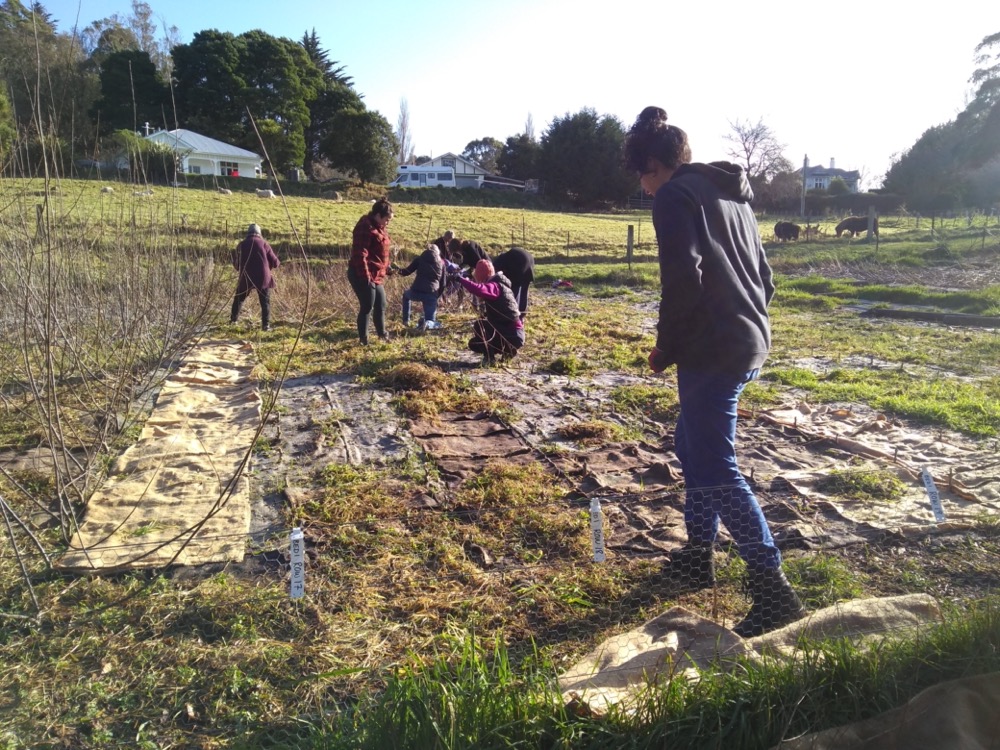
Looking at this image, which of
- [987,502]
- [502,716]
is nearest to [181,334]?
[502,716]

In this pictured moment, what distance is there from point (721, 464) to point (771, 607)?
543mm

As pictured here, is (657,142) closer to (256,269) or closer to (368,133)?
(256,269)

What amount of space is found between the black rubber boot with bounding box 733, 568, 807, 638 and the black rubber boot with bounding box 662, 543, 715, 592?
1.07 ft

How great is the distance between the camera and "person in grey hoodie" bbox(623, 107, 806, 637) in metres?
Result: 2.64

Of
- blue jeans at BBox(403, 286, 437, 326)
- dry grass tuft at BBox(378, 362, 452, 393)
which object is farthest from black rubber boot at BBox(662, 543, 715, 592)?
blue jeans at BBox(403, 286, 437, 326)

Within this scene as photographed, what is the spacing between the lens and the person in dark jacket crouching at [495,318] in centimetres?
735

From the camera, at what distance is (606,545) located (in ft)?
11.2

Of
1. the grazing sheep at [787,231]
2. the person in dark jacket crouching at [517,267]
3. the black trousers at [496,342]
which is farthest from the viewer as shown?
the grazing sheep at [787,231]

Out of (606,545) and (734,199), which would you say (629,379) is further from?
(734,199)

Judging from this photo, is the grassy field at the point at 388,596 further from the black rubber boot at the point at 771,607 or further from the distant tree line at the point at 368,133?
the distant tree line at the point at 368,133

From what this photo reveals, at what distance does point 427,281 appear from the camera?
909cm

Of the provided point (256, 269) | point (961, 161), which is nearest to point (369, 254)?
point (256, 269)

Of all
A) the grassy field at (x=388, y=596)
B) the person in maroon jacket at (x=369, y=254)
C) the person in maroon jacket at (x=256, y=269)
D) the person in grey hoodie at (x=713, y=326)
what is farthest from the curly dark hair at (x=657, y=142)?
the person in maroon jacket at (x=256, y=269)

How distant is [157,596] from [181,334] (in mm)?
3569
